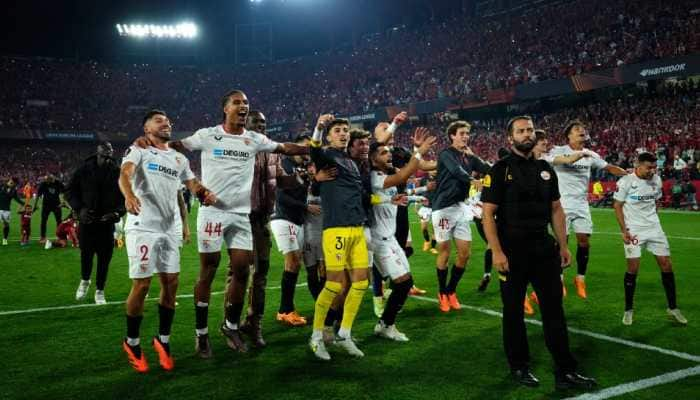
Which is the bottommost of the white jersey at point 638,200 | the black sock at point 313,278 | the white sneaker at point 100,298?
→ the white sneaker at point 100,298

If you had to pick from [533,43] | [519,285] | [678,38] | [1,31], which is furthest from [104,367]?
[1,31]

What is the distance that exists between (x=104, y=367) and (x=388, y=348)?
103 inches

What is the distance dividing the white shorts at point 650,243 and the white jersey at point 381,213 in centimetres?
276

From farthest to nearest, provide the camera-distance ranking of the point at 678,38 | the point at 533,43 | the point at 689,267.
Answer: the point at 533,43, the point at 678,38, the point at 689,267

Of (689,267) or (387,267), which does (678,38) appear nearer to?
(689,267)

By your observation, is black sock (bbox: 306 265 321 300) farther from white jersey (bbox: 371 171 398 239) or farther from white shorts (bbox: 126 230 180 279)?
white shorts (bbox: 126 230 180 279)

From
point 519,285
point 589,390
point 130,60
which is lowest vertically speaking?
point 589,390

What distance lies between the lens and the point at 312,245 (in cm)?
674

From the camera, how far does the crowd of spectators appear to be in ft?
107

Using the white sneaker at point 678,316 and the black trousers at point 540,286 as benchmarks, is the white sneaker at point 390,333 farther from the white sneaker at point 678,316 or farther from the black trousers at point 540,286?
the white sneaker at point 678,316

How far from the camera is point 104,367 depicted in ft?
16.4

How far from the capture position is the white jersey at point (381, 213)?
589 centimetres

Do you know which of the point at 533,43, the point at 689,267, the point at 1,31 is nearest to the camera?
the point at 689,267

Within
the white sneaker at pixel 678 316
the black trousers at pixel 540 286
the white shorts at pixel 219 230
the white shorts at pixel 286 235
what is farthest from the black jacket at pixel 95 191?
the white sneaker at pixel 678 316
